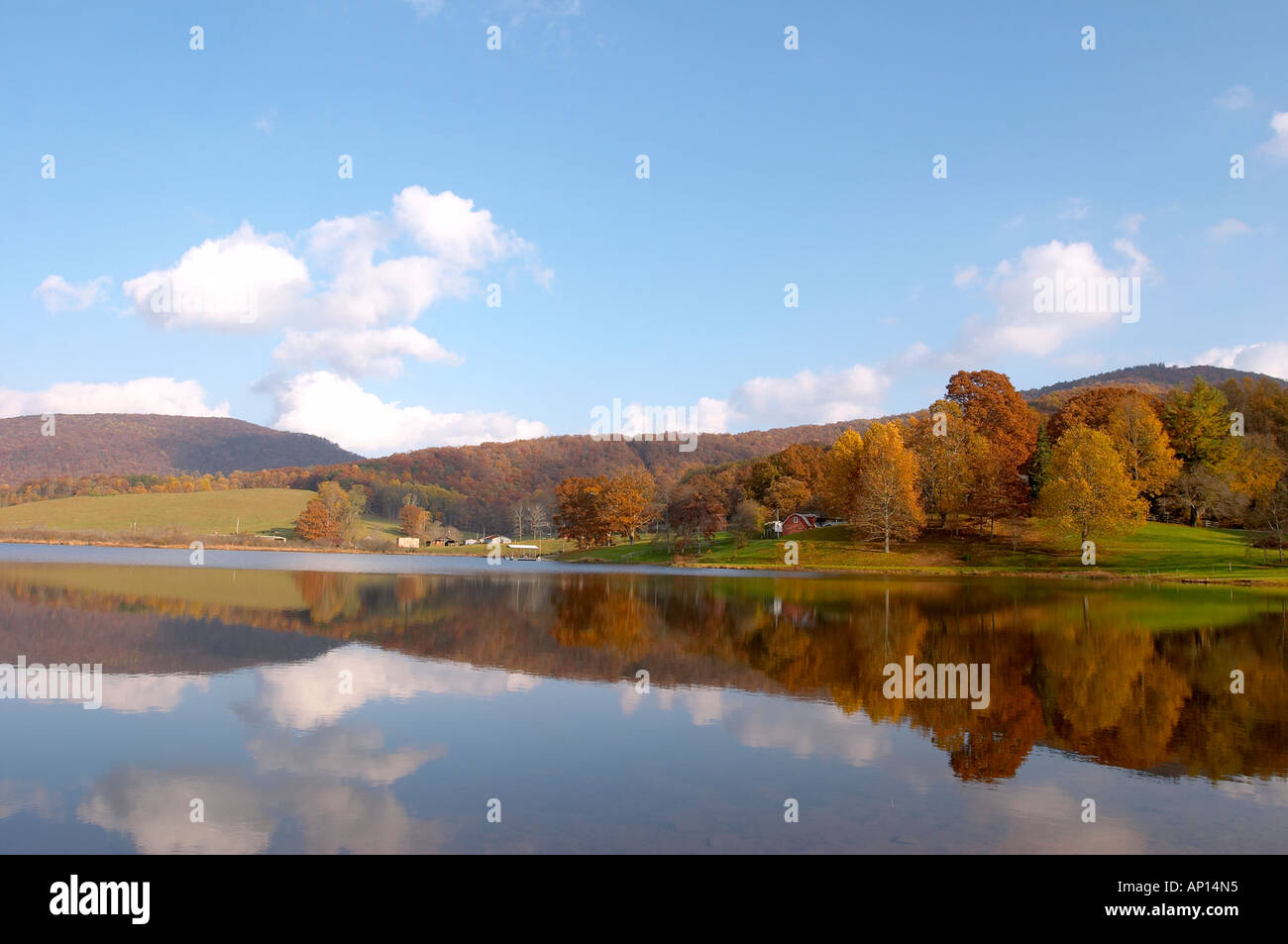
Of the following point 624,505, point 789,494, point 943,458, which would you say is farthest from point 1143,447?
point 624,505

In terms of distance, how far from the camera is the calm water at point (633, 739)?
8992 millimetres

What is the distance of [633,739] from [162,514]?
147 meters

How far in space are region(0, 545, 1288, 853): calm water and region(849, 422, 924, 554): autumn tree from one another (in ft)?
150

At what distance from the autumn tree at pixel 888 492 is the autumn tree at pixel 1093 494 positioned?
11616 millimetres

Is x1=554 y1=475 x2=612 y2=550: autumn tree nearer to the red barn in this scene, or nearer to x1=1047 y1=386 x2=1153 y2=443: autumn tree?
the red barn

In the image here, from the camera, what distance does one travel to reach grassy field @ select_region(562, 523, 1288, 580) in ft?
196

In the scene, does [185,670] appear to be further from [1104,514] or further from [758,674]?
[1104,514]

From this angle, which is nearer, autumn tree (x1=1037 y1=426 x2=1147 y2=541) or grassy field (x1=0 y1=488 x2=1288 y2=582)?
grassy field (x1=0 y1=488 x2=1288 y2=582)

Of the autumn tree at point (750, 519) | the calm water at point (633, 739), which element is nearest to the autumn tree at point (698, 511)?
the autumn tree at point (750, 519)

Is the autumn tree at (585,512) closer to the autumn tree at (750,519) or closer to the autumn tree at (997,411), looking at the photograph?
the autumn tree at (750,519)

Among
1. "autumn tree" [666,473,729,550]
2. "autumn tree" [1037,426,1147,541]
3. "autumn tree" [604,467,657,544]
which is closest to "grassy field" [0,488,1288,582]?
"autumn tree" [1037,426,1147,541]

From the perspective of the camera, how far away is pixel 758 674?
1914 cm

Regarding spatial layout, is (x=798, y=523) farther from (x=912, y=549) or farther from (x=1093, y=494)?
(x=1093, y=494)
